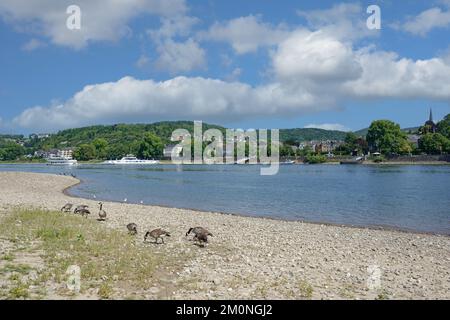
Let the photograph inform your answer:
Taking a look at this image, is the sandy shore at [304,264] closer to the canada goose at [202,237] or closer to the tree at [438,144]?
the canada goose at [202,237]

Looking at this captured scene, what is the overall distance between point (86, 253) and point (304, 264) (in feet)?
27.4

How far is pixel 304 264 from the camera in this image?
17.1 m

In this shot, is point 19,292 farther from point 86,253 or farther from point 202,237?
point 202,237

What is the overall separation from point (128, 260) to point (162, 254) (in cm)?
239

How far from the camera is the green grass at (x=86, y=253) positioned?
13.2 meters

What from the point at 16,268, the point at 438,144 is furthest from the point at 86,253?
the point at 438,144

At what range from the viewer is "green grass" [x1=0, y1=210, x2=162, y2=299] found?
1317 centimetres

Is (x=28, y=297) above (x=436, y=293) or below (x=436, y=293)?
above

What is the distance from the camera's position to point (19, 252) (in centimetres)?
1620

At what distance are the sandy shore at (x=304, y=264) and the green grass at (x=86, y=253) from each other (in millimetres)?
1276

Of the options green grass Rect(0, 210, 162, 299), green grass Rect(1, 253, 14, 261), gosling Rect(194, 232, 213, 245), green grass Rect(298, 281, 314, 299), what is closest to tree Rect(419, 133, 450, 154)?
gosling Rect(194, 232, 213, 245)

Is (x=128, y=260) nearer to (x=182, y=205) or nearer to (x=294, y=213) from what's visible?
(x=294, y=213)

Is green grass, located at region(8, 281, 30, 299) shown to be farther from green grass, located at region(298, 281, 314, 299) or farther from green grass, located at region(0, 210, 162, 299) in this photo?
green grass, located at region(298, 281, 314, 299)

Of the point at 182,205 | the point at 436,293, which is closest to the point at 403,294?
the point at 436,293
